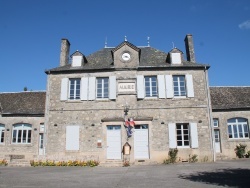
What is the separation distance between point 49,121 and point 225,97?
12.5m

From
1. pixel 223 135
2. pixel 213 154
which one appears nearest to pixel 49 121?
pixel 213 154

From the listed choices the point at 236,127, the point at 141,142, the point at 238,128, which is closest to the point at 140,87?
the point at 141,142

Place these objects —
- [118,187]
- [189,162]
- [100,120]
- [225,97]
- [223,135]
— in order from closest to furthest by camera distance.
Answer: [118,187] → [189,162] → [100,120] → [223,135] → [225,97]

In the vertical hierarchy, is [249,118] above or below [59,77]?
below

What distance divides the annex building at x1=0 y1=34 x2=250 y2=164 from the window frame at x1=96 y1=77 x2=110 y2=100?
0.06 m

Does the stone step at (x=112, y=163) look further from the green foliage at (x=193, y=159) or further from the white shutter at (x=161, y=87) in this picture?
the white shutter at (x=161, y=87)

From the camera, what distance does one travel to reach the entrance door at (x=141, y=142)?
1434 cm

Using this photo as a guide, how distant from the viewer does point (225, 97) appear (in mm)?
17750

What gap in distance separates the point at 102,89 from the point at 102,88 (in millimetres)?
68

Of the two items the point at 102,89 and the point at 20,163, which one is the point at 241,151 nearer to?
the point at 102,89

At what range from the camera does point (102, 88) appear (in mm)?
15422

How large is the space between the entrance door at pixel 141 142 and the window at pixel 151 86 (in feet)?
6.82

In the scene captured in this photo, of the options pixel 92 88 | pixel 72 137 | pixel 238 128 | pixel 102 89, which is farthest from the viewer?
pixel 238 128

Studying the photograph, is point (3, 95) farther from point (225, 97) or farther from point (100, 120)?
point (225, 97)
